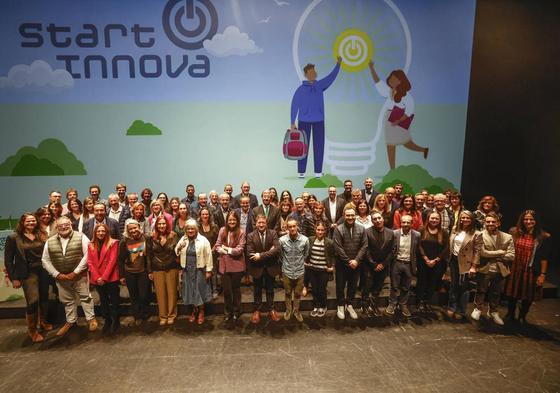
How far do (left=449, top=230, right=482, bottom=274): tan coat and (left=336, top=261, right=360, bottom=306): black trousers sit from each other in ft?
4.52

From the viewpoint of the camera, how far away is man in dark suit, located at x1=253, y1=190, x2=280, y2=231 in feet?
17.0

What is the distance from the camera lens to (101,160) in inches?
272

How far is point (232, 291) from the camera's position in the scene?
4551 millimetres

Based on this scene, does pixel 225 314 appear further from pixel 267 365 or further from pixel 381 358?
pixel 381 358

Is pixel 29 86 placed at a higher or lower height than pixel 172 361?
higher

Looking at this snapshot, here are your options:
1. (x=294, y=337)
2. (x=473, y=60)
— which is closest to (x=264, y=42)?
(x=473, y=60)

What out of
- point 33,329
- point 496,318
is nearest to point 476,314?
point 496,318

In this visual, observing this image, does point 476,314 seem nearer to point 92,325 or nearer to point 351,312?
point 351,312

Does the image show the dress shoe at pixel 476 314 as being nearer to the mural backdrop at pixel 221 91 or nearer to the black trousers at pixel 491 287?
the black trousers at pixel 491 287

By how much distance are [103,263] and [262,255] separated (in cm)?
202

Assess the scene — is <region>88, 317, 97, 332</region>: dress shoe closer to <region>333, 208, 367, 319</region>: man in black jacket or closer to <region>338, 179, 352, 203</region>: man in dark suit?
<region>333, 208, 367, 319</region>: man in black jacket

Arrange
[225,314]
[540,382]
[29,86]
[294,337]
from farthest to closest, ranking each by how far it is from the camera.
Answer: [29,86] → [225,314] → [294,337] → [540,382]

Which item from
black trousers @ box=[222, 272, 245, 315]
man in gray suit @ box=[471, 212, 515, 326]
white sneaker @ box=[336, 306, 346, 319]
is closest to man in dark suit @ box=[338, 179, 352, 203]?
white sneaker @ box=[336, 306, 346, 319]

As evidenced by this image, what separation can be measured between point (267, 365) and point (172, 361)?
109cm
